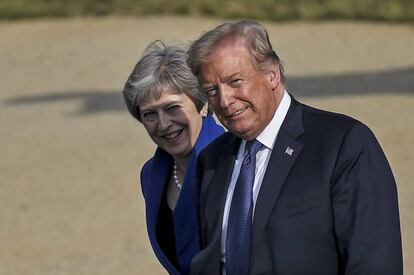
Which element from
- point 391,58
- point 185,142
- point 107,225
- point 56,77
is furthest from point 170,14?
point 185,142

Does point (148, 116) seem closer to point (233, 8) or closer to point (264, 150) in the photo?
point (264, 150)

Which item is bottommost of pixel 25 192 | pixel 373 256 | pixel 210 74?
pixel 25 192

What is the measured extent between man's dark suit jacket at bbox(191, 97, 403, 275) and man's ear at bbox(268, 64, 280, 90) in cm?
12

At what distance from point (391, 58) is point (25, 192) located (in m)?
5.57

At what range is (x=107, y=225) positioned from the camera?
380 inches

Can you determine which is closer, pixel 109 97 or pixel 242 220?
pixel 242 220

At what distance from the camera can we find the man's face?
3.57 m

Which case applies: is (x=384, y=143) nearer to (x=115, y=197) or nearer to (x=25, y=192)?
(x=115, y=197)

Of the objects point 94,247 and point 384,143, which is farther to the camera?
point 384,143

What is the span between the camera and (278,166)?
11.9 ft

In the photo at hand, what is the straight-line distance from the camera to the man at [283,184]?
3484 millimetres

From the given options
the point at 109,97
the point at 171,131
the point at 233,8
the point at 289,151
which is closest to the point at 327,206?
the point at 289,151

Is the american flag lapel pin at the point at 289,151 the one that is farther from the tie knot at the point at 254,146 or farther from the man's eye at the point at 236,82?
the man's eye at the point at 236,82

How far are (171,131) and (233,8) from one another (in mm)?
12985
